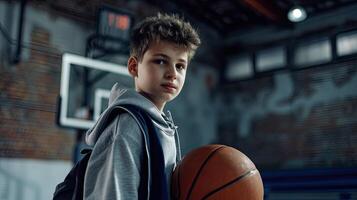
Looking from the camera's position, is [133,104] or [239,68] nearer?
[133,104]

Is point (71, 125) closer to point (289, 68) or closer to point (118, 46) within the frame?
point (118, 46)

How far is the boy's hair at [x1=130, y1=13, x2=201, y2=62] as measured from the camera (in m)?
1.49

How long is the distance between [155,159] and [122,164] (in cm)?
→ 12

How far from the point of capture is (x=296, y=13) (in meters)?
7.45

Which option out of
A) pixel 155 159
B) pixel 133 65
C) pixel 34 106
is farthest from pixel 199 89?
pixel 155 159

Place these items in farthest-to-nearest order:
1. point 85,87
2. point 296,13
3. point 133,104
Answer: point 296,13 < point 85,87 < point 133,104

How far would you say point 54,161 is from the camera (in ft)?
19.5

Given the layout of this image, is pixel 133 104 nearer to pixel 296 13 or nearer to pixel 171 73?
pixel 171 73

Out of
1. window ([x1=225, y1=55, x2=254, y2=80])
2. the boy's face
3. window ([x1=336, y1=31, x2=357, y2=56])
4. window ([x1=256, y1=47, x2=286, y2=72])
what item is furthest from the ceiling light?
the boy's face

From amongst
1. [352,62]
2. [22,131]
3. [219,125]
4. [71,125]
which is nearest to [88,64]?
[71,125]

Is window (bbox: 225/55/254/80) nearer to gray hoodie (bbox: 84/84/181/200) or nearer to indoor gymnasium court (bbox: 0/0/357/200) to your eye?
indoor gymnasium court (bbox: 0/0/357/200)

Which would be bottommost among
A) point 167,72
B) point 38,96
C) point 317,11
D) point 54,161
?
point 54,161

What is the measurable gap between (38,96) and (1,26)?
1.08 meters

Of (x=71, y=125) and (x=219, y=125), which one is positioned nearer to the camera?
(x=71, y=125)
